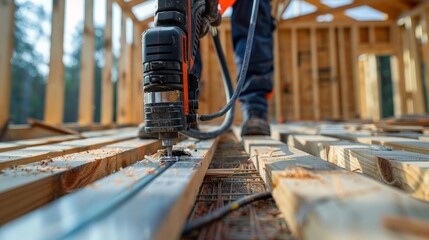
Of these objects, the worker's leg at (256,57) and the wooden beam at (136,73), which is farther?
the wooden beam at (136,73)

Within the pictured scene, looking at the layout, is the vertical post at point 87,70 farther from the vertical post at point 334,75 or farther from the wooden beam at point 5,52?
the vertical post at point 334,75

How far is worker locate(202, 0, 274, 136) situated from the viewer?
171 centimetres

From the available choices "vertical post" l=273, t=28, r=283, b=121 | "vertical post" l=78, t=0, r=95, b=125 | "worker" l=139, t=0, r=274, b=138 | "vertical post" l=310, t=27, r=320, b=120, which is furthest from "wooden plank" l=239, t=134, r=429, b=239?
"vertical post" l=310, t=27, r=320, b=120

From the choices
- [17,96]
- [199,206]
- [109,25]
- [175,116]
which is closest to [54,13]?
[109,25]

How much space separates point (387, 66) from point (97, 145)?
20.6 m

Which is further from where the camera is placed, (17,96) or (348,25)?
(17,96)

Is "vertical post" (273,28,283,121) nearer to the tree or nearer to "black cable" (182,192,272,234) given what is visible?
"black cable" (182,192,272,234)

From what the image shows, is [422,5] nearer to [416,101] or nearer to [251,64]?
[416,101]

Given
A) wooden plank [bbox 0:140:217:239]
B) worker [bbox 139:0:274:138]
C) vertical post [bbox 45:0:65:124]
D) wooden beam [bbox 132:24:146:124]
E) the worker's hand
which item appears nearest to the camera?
wooden plank [bbox 0:140:217:239]

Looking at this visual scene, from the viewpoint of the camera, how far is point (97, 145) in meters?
1.20

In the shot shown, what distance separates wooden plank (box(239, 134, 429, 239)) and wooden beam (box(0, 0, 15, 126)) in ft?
7.62

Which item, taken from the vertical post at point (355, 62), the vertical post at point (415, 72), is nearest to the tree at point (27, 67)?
the vertical post at point (355, 62)

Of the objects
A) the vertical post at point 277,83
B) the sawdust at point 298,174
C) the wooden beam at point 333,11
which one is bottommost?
the sawdust at point 298,174

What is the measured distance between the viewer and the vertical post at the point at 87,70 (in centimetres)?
362
